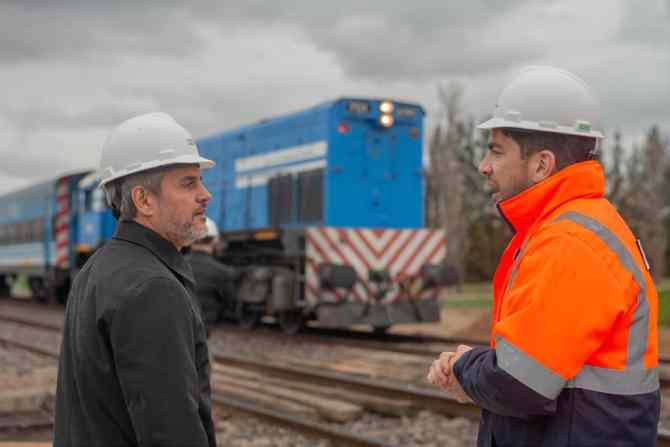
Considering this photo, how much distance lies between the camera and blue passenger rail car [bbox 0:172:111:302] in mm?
22375

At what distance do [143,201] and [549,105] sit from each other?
1.19m

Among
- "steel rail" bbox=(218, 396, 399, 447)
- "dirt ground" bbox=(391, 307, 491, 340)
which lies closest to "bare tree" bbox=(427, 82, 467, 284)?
"dirt ground" bbox=(391, 307, 491, 340)

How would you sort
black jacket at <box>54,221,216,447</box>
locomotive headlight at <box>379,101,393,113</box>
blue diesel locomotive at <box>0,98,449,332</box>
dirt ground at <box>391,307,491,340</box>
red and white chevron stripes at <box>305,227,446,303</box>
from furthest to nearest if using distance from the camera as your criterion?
dirt ground at <box>391,307,491,340</box>, locomotive headlight at <box>379,101,393,113</box>, blue diesel locomotive at <box>0,98,449,332</box>, red and white chevron stripes at <box>305,227,446,303</box>, black jacket at <box>54,221,216,447</box>

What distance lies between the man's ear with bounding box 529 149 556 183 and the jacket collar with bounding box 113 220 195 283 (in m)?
1.03

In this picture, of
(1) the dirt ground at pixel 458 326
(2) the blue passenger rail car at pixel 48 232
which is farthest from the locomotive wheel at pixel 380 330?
(2) the blue passenger rail car at pixel 48 232

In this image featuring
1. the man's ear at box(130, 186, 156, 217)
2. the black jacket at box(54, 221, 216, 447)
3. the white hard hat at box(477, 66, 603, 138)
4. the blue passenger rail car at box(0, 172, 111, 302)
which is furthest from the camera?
the blue passenger rail car at box(0, 172, 111, 302)

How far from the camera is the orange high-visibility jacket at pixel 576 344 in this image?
1985 mm

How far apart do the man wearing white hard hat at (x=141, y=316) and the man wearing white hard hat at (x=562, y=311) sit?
2.21ft

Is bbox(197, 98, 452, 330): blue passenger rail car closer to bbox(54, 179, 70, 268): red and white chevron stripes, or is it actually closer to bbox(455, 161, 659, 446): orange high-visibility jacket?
bbox(54, 179, 70, 268): red and white chevron stripes

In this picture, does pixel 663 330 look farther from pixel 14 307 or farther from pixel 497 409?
pixel 14 307

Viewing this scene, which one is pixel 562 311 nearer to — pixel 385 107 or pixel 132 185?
pixel 132 185

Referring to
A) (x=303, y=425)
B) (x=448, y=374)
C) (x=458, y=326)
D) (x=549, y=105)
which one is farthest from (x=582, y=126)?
(x=458, y=326)

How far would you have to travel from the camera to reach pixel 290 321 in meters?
14.3

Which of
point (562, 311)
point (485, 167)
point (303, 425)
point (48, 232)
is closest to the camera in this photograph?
point (562, 311)
